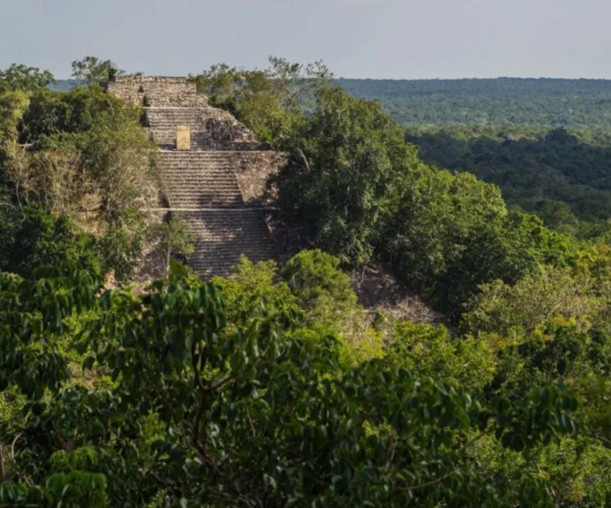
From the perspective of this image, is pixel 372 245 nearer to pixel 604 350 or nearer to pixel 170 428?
pixel 604 350

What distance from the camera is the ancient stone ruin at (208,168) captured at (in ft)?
66.5

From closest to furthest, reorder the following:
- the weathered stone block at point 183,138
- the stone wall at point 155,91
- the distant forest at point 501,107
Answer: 1. the weathered stone block at point 183,138
2. the stone wall at point 155,91
3. the distant forest at point 501,107

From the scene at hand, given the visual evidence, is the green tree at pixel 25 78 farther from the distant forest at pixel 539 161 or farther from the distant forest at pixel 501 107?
the distant forest at pixel 501 107

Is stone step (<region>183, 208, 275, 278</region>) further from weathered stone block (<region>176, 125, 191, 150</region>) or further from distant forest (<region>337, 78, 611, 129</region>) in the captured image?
distant forest (<region>337, 78, 611, 129</region>)

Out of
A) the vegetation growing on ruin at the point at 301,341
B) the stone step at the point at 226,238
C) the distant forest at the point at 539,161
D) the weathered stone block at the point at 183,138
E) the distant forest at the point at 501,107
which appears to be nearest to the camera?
the vegetation growing on ruin at the point at 301,341

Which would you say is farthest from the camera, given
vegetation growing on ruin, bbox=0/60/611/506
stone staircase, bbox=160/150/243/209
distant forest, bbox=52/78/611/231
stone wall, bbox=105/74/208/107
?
distant forest, bbox=52/78/611/231

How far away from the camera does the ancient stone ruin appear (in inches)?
798

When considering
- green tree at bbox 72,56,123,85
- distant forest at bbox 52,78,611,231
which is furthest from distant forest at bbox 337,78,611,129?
green tree at bbox 72,56,123,85

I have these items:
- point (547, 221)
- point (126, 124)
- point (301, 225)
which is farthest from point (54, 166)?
point (547, 221)

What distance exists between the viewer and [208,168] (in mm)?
22141

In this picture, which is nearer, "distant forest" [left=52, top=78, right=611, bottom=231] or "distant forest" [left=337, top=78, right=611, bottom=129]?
"distant forest" [left=52, top=78, right=611, bottom=231]

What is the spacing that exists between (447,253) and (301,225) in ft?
9.20

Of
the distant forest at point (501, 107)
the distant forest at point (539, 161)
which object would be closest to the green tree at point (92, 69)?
the distant forest at point (539, 161)

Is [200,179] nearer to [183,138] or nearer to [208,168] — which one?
[208,168]
